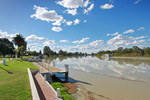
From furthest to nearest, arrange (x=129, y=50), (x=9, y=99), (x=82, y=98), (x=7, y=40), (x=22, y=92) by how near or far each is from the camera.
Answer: (x=129, y=50) < (x=7, y=40) < (x=82, y=98) < (x=22, y=92) < (x=9, y=99)

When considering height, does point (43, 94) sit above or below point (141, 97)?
above

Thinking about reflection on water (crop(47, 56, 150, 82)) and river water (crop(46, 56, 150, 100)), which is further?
reflection on water (crop(47, 56, 150, 82))

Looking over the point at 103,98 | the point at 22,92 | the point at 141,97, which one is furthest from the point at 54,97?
the point at 141,97

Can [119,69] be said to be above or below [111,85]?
above

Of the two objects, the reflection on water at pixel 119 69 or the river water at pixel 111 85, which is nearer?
the river water at pixel 111 85

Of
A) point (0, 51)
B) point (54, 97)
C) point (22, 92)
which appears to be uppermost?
point (0, 51)

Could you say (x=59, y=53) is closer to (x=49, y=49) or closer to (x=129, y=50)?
(x=49, y=49)

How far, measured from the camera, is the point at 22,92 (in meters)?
6.09

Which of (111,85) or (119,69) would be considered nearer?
(111,85)

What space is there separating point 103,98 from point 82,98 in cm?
181

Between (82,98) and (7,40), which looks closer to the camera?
(82,98)

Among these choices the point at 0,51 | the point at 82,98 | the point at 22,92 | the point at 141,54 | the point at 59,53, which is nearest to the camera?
the point at 22,92

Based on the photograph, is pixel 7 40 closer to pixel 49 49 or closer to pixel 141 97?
pixel 49 49

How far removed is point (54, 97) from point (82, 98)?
3119 mm
